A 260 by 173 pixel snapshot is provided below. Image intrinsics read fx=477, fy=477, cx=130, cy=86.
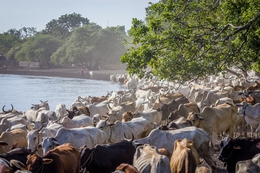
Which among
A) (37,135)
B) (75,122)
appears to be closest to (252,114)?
(75,122)

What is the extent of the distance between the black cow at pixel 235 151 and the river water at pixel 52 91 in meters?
22.2

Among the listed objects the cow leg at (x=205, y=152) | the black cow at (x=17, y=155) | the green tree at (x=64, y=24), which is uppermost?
the green tree at (x=64, y=24)

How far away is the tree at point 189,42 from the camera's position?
37.5 feet

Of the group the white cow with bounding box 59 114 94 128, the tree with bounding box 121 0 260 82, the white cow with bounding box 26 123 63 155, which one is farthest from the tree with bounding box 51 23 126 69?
the white cow with bounding box 26 123 63 155

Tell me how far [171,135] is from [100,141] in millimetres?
1793

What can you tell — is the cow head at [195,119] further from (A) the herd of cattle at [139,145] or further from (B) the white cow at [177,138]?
(B) the white cow at [177,138]

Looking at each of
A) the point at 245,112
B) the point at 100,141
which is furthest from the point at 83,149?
the point at 245,112

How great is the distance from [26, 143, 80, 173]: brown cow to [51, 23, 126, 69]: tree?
50.0 m

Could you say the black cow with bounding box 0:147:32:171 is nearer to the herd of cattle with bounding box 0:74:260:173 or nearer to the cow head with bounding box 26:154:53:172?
the herd of cattle with bounding box 0:74:260:173

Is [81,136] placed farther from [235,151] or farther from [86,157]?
[235,151]

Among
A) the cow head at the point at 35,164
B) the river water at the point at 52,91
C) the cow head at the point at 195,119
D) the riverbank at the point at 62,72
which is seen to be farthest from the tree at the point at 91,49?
the cow head at the point at 35,164

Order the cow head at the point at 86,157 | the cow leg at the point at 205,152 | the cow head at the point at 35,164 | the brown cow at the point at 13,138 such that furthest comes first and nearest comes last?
the brown cow at the point at 13,138, the cow leg at the point at 205,152, the cow head at the point at 86,157, the cow head at the point at 35,164

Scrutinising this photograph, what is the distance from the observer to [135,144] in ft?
26.6

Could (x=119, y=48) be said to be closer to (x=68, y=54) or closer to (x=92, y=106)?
(x=68, y=54)
